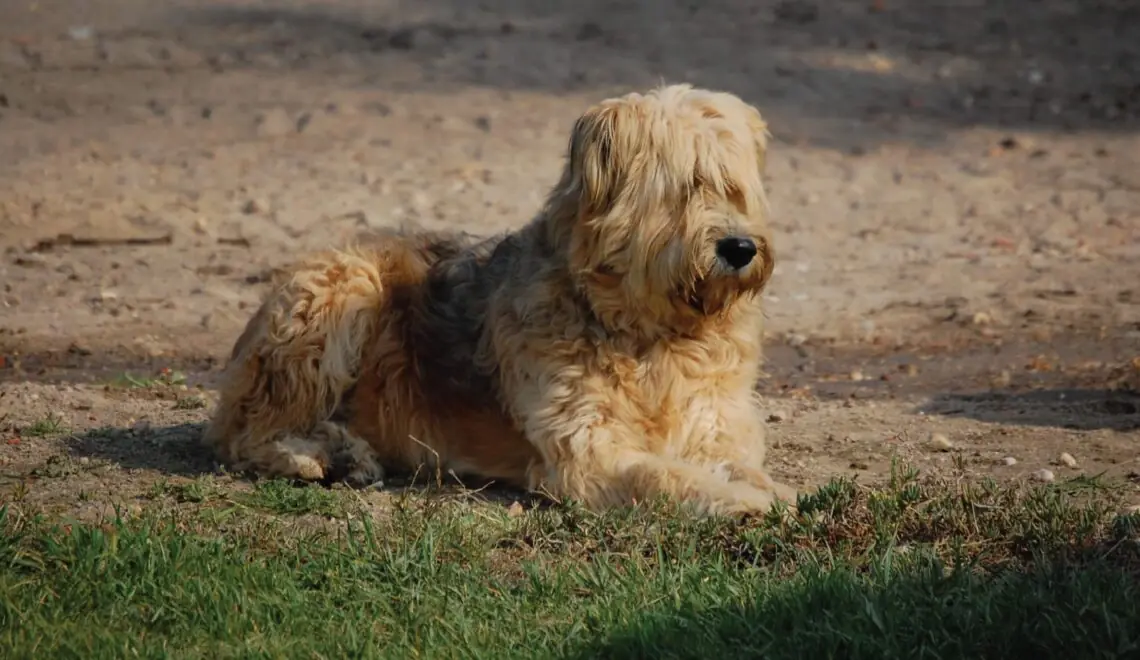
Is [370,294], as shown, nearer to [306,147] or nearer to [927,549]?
[927,549]

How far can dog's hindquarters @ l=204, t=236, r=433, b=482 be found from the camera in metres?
7.11

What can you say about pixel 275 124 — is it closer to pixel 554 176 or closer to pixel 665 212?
pixel 554 176

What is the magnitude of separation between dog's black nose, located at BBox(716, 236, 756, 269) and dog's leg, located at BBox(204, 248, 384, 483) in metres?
1.77

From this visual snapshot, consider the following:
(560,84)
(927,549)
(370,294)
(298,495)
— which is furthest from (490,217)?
(927,549)

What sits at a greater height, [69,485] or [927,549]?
[927,549]

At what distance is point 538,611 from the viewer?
5.29 metres

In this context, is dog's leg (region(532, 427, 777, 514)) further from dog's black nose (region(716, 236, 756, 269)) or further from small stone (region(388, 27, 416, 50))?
small stone (region(388, 27, 416, 50))

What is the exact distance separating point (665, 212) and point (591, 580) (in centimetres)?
151

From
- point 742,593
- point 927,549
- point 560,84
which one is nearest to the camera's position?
point 742,593

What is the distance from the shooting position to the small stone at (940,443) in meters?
7.29

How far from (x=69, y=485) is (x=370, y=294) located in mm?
1486

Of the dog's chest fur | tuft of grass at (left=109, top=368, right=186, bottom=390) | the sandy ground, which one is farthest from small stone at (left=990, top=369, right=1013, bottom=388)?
tuft of grass at (left=109, top=368, right=186, bottom=390)

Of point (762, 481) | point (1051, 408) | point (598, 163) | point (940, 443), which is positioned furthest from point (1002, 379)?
point (598, 163)

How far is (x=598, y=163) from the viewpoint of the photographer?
634 centimetres
